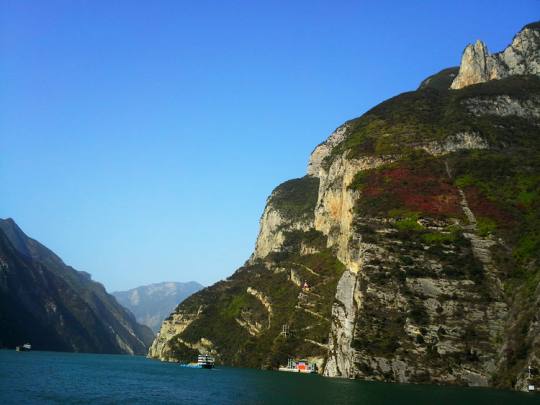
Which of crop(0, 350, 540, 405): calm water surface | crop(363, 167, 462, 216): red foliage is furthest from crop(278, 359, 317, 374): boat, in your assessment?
crop(363, 167, 462, 216): red foliage

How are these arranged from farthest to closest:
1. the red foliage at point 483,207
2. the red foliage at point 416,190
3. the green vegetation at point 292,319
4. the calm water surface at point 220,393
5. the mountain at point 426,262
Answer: the green vegetation at point 292,319
the red foliage at point 416,190
the red foliage at point 483,207
the mountain at point 426,262
the calm water surface at point 220,393

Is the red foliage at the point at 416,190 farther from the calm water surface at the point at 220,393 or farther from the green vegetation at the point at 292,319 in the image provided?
the calm water surface at the point at 220,393

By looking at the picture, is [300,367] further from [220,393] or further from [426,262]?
[220,393]

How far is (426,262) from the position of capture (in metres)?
122

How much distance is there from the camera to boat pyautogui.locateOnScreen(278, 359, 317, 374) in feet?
450

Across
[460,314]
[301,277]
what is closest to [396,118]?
[301,277]

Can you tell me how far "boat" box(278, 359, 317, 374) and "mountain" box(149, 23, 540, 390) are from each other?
8.50 feet

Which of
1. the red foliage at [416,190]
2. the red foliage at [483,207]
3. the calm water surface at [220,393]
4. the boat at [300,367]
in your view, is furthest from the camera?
the red foliage at [416,190]

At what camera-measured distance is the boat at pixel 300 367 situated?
137m

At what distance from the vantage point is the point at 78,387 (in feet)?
272

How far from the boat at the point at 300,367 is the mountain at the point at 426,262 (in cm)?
259

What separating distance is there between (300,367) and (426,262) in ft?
131

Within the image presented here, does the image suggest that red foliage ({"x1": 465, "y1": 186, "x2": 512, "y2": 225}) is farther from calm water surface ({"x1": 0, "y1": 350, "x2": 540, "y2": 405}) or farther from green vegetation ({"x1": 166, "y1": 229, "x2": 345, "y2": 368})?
calm water surface ({"x1": 0, "y1": 350, "x2": 540, "y2": 405})

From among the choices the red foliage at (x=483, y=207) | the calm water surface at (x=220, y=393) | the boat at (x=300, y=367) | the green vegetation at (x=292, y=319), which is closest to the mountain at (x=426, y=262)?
the red foliage at (x=483, y=207)
